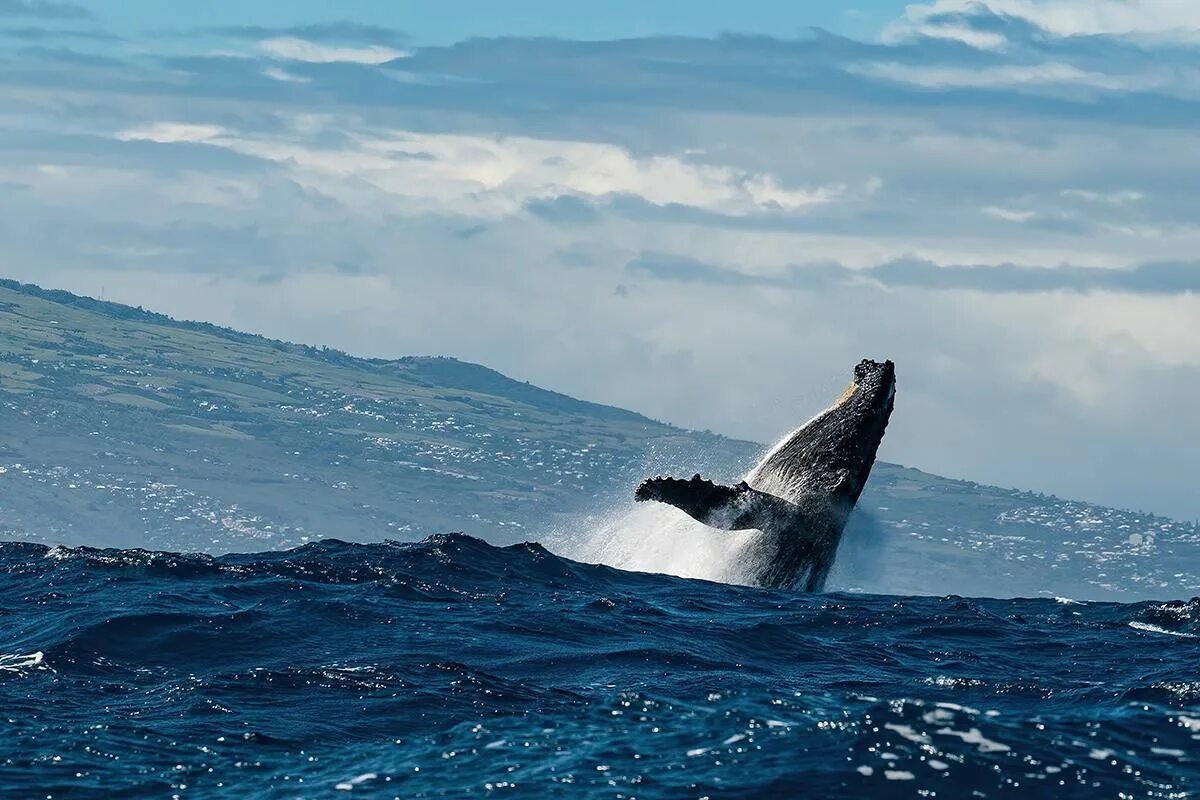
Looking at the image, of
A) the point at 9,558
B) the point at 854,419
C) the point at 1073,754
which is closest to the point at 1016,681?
the point at 1073,754

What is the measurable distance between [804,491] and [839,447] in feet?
4.43

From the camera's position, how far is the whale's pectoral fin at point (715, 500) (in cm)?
2948

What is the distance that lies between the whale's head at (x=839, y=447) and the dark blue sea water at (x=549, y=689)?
7.99ft

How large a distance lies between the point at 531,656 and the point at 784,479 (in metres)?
11.2

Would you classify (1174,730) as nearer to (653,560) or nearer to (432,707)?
(432,707)

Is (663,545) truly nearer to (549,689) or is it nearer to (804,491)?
(804,491)

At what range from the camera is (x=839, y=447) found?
110 feet

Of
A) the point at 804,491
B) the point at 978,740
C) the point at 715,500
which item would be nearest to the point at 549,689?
the point at 978,740

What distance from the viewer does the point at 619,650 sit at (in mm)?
24156

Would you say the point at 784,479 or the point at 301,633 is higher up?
the point at 784,479

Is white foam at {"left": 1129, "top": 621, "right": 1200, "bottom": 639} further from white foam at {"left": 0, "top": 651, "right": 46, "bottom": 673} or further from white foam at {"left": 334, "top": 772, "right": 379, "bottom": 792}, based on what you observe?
white foam at {"left": 0, "top": 651, "right": 46, "bottom": 673}

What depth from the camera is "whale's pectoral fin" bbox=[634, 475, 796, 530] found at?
96.7 ft

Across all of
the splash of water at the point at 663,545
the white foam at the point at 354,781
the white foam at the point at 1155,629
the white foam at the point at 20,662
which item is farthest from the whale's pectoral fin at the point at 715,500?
the white foam at the point at 354,781

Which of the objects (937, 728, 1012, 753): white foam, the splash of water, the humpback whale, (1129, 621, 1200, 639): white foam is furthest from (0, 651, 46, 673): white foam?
(1129, 621, 1200, 639): white foam
